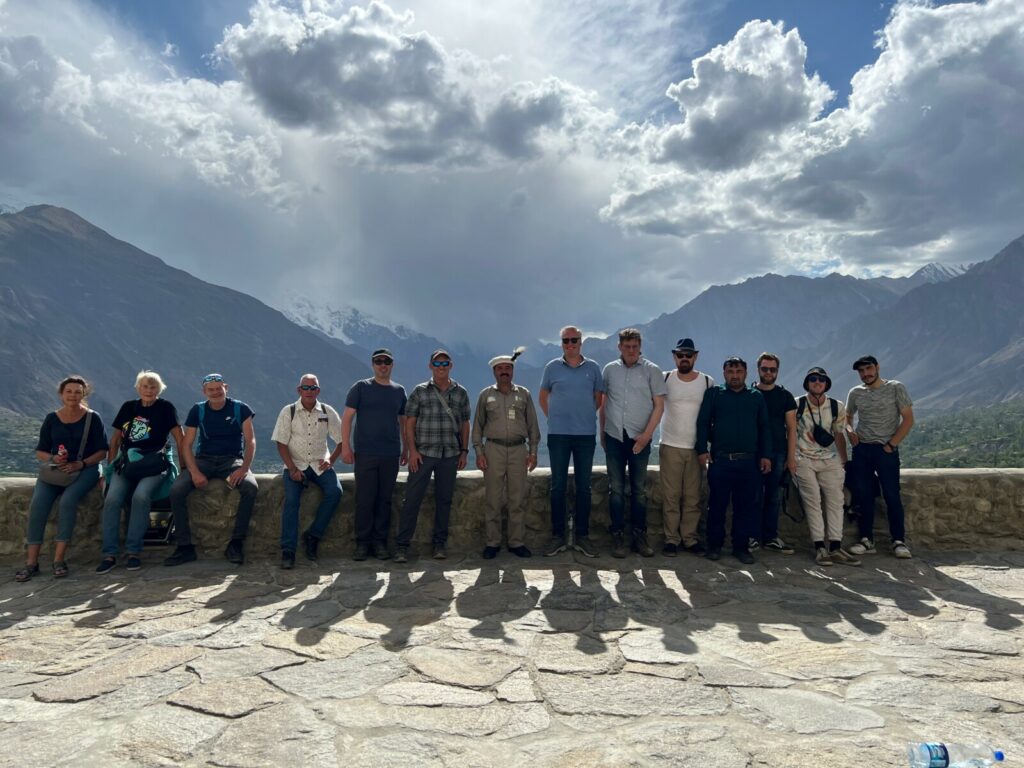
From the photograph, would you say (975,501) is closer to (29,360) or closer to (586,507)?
(586,507)

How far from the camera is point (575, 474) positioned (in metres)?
6.45

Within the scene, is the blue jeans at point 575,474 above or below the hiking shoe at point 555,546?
above

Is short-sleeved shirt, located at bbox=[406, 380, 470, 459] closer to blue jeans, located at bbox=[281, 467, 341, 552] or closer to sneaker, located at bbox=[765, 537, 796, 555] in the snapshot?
blue jeans, located at bbox=[281, 467, 341, 552]

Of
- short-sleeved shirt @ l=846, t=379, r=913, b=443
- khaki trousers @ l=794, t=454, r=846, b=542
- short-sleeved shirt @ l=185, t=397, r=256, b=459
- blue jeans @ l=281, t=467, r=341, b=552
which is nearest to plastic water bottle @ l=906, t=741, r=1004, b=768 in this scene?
khaki trousers @ l=794, t=454, r=846, b=542

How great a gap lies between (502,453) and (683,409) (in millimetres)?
1828

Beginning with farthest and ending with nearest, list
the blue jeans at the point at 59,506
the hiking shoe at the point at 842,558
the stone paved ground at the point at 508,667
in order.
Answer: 1. the hiking shoe at the point at 842,558
2. the blue jeans at the point at 59,506
3. the stone paved ground at the point at 508,667

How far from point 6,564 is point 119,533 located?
3.54 feet

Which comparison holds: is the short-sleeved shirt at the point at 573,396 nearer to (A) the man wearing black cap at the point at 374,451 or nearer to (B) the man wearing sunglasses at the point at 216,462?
(A) the man wearing black cap at the point at 374,451

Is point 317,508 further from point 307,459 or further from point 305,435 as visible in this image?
point 305,435

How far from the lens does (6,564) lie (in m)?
6.13

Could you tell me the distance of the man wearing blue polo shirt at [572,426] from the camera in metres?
6.21

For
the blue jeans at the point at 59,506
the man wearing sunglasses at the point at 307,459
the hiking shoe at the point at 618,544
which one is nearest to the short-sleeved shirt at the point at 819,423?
the hiking shoe at the point at 618,544

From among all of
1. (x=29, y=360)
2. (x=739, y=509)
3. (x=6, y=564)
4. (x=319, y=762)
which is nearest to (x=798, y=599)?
(x=739, y=509)

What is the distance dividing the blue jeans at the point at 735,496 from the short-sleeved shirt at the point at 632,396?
824mm
